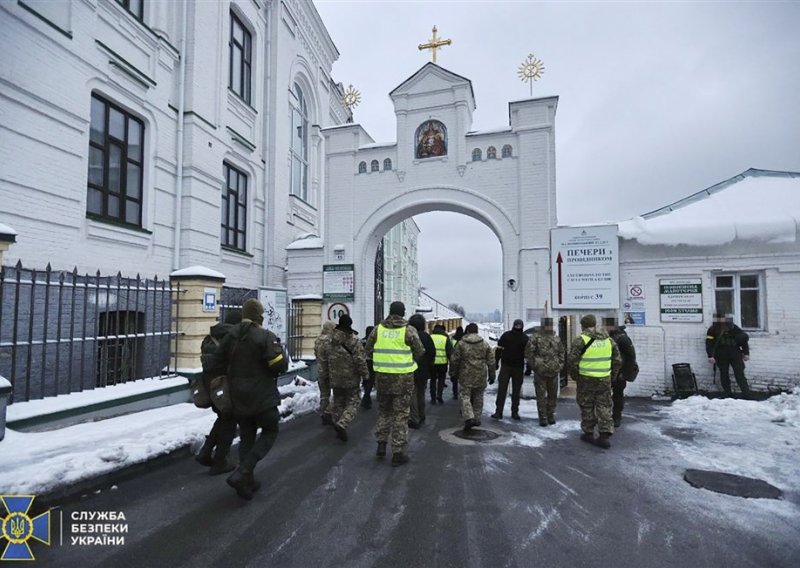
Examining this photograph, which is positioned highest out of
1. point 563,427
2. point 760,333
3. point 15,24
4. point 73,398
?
point 15,24

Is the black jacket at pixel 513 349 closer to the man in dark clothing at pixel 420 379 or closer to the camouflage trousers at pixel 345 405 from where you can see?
the man in dark clothing at pixel 420 379

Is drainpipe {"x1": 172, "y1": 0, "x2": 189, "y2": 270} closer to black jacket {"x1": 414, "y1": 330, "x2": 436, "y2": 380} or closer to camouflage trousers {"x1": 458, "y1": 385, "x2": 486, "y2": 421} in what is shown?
black jacket {"x1": 414, "y1": 330, "x2": 436, "y2": 380}

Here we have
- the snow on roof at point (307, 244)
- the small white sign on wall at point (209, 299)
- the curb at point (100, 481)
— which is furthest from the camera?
the snow on roof at point (307, 244)

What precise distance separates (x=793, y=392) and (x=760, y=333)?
1.36 meters

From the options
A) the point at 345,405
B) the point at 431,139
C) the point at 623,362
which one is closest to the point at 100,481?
the point at 345,405

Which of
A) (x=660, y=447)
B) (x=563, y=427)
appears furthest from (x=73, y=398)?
(x=660, y=447)

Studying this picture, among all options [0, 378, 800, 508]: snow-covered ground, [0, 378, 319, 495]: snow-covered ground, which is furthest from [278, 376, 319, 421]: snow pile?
[0, 378, 319, 495]: snow-covered ground

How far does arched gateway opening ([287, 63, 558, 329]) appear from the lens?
12312mm

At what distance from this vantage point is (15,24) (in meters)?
7.18

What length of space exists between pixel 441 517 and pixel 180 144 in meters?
10.9

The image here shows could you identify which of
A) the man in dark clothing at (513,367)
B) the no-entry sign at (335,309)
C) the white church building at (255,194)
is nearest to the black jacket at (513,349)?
the man in dark clothing at (513,367)

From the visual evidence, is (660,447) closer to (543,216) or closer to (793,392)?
(793,392)

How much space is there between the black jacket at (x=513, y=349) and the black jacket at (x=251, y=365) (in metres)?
4.93

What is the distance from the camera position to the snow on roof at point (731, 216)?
9.57 metres
